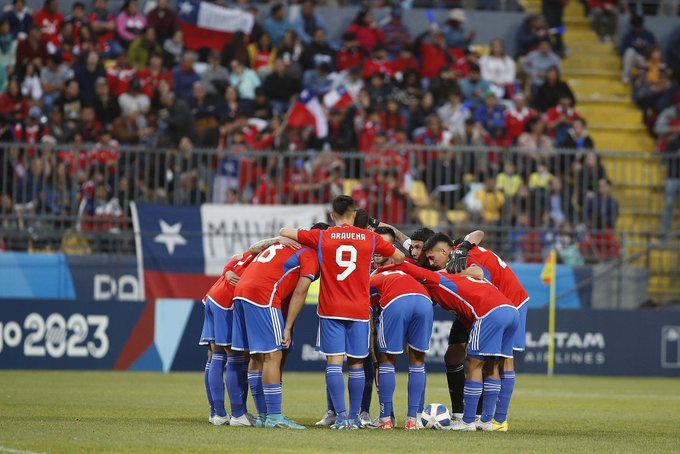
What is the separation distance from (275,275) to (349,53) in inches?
708

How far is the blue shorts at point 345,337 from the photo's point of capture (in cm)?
1316

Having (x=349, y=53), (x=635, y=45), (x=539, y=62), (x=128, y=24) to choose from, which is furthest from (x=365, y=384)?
(x=635, y=45)

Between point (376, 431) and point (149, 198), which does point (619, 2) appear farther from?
point (376, 431)

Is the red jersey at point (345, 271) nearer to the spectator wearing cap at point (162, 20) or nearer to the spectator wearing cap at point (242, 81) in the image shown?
the spectator wearing cap at point (242, 81)

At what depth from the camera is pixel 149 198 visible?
2525 centimetres

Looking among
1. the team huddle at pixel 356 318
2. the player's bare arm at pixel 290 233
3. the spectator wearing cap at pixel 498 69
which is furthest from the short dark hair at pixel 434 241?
the spectator wearing cap at pixel 498 69

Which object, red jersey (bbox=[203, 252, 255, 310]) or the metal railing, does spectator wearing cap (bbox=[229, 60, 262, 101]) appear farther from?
red jersey (bbox=[203, 252, 255, 310])

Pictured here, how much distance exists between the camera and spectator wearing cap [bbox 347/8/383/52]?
31281 mm

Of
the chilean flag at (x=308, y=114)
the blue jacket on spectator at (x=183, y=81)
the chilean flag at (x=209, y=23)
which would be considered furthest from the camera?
the chilean flag at (x=209, y=23)

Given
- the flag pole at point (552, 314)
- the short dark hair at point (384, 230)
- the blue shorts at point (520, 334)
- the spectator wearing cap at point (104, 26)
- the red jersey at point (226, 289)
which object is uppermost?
the spectator wearing cap at point (104, 26)

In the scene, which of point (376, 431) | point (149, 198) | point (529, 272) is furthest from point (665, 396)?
point (149, 198)

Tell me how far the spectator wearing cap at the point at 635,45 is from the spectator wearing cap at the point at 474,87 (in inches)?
180

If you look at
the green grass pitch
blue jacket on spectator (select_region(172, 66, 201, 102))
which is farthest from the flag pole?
blue jacket on spectator (select_region(172, 66, 201, 102))

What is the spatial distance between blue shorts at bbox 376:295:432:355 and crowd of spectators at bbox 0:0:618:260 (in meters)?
12.0
